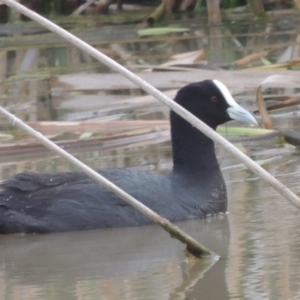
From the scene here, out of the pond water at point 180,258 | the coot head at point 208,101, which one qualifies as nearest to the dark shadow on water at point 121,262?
the pond water at point 180,258

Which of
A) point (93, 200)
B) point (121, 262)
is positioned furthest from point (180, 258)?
point (93, 200)

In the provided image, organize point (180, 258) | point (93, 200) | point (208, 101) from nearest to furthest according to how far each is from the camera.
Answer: point (180, 258) → point (93, 200) → point (208, 101)

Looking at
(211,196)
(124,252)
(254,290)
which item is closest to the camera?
(254,290)

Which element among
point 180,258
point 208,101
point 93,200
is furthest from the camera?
point 208,101

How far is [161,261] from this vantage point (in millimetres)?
4664

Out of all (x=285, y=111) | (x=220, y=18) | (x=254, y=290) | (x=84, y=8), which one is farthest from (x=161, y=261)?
(x=84, y=8)

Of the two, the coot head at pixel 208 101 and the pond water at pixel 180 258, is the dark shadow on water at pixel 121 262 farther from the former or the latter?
the coot head at pixel 208 101

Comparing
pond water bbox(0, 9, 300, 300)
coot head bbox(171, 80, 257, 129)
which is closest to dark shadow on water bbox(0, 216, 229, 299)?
pond water bbox(0, 9, 300, 300)

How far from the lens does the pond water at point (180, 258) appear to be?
13.5 feet

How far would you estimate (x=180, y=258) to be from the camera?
4684mm

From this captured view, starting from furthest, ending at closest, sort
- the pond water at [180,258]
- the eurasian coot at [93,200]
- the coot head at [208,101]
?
1. the coot head at [208,101]
2. the eurasian coot at [93,200]
3. the pond water at [180,258]

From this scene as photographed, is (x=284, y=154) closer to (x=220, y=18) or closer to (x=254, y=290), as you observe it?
(x=254, y=290)

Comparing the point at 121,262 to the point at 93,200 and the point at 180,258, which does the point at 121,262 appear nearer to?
the point at 180,258

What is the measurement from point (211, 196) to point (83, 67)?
18.8ft
